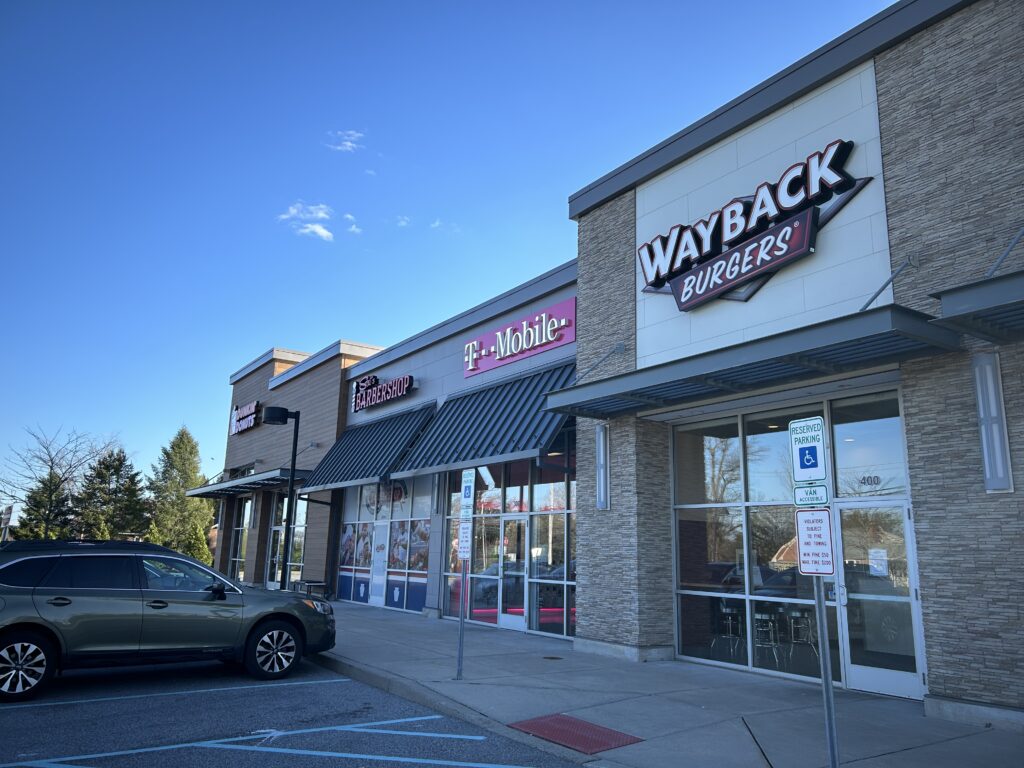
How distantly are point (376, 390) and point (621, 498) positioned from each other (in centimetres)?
1136

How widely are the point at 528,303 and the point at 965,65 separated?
940 centimetres

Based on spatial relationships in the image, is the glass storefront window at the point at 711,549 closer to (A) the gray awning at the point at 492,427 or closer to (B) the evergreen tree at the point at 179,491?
(A) the gray awning at the point at 492,427

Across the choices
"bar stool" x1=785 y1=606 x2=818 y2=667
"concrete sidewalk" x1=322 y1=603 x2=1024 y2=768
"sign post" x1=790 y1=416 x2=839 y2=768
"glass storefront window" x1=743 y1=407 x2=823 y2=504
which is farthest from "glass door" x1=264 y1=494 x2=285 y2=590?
"sign post" x1=790 y1=416 x2=839 y2=768

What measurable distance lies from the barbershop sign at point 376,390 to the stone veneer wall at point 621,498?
8010 millimetres

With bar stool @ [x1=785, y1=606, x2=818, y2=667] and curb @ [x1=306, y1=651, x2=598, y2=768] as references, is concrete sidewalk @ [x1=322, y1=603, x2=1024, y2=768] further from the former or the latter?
bar stool @ [x1=785, y1=606, x2=818, y2=667]

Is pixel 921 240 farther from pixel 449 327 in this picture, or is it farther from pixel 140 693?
pixel 449 327

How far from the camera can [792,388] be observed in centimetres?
1047

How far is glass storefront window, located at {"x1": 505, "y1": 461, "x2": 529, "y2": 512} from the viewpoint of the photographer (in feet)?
52.3

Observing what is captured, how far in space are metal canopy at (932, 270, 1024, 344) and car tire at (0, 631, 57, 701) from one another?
33.8ft

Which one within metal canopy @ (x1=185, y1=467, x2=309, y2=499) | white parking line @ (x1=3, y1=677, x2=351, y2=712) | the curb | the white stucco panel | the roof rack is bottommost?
white parking line @ (x1=3, y1=677, x2=351, y2=712)

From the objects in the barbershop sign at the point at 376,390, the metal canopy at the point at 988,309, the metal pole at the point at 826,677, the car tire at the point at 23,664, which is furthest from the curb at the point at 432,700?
the barbershop sign at the point at 376,390

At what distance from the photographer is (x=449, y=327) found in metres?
19.3

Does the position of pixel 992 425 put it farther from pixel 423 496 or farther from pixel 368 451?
pixel 368 451

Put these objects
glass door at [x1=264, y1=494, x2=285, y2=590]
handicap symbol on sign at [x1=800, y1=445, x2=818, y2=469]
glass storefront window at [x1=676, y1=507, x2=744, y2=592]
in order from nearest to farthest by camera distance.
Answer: handicap symbol on sign at [x1=800, y1=445, x2=818, y2=469]
glass storefront window at [x1=676, y1=507, x2=744, y2=592]
glass door at [x1=264, y1=494, x2=285, y2=590]
